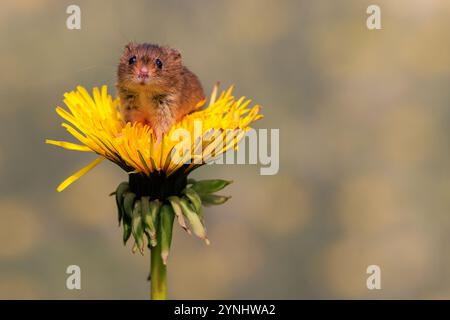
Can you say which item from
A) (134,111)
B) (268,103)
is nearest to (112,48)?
(268,103)

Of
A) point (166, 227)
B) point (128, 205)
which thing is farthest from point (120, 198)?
point (166, 227)

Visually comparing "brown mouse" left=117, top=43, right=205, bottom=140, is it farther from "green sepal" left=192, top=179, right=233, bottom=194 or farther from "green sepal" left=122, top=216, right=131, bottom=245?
"green sepal" left=122, top=216, right=131, bottom=245

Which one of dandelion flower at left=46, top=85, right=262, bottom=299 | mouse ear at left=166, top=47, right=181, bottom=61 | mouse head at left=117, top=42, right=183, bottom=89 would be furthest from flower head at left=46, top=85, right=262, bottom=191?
mouse ear at left=166, top=47, right=181, bottom=61

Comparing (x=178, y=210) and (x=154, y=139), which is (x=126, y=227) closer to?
(x=178, y=210)

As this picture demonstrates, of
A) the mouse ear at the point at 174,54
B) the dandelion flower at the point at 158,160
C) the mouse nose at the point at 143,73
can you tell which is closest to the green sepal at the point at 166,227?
the dandelion flower at the point at 158,160

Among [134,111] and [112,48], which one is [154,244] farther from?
[112,48]
